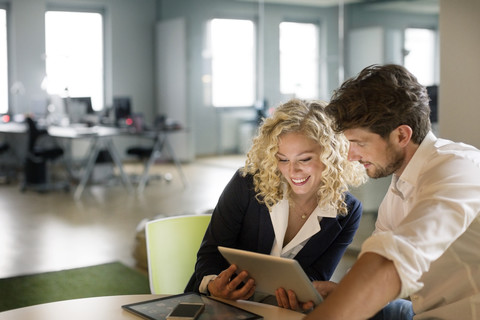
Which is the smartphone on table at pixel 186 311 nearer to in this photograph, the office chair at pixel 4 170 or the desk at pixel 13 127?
the desk at pixel 13 127

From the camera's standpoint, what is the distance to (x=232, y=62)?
37.7 ft

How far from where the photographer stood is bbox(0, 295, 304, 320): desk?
5.83ft

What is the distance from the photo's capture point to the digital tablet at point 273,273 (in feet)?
5.83

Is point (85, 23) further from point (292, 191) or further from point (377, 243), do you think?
point (377, 243)

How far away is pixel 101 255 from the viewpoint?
18.3 feet

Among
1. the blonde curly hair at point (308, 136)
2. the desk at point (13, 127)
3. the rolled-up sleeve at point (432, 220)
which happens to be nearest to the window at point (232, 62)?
the desk at point (13, 127)

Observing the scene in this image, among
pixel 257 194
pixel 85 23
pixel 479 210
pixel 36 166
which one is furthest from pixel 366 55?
pixel 479 210

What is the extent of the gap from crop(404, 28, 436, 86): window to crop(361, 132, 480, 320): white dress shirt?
5929mm

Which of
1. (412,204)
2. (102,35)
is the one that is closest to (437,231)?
(412,204)

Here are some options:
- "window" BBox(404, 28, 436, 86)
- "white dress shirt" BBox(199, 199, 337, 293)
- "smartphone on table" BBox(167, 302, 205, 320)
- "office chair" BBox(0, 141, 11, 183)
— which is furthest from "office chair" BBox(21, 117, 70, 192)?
"smartphone on table" BBox(167, 302, 205, 320)

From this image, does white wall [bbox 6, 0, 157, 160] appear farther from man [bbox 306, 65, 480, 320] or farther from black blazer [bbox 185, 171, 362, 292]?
man [bbox 306, 65, 480, 320]

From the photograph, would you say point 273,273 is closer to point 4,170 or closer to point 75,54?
point 4,170

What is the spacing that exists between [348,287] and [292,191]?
1.00 metres

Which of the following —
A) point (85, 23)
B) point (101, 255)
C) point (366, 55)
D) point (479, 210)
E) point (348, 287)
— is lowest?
point (101, 255)
